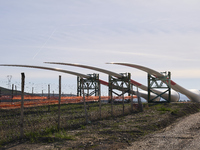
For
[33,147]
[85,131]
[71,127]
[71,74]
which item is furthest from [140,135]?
[71,74]

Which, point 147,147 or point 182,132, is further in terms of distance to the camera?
point 182,132

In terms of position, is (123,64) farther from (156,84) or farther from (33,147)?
(33,147)

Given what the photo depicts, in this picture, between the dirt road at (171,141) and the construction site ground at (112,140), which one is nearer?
the dirt road at (171,141)

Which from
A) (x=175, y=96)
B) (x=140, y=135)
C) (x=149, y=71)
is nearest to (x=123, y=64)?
(x=149, y=71)

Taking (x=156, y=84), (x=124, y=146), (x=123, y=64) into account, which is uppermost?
(x=123, y=64)

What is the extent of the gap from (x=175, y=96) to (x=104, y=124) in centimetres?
3179

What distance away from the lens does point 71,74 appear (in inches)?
1564

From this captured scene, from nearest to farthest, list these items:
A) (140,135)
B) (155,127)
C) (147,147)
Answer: (147,147) → (140,135) → (155,127)

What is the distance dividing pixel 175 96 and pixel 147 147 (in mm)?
35757

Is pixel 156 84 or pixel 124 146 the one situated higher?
pixel 156 84

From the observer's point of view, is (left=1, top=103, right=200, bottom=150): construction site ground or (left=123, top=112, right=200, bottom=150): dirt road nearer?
(left=123, top=112, right=200, bottom=150): dirt road

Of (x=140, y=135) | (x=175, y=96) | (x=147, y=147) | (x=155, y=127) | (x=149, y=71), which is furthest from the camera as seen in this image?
(x=175, y=96)

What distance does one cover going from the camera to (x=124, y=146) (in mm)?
8883

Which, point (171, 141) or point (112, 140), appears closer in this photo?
point (171, 141)
